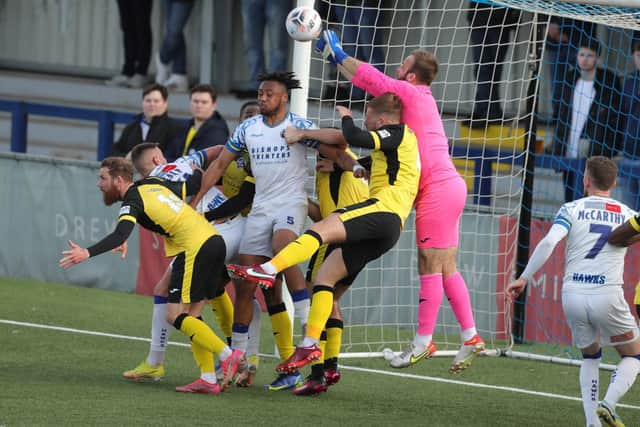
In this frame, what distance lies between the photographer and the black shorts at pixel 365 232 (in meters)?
9.02

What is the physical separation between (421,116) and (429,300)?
132 centimetres

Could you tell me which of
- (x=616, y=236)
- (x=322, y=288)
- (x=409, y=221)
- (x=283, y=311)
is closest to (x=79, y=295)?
(x=409, y=221)

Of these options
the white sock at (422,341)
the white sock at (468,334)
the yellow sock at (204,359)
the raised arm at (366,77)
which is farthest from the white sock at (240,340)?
the raised arm at (366,77)

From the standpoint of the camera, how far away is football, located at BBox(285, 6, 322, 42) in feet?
31.8

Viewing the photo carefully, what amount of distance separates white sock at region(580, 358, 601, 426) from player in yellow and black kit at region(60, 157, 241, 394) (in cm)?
232

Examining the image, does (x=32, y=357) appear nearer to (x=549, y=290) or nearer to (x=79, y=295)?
(x=79, y=295)

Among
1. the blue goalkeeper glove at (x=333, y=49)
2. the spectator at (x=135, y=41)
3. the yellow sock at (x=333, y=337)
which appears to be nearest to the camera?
the blue goalkeeper glove at (x=333, y=49)

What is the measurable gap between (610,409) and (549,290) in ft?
14.7

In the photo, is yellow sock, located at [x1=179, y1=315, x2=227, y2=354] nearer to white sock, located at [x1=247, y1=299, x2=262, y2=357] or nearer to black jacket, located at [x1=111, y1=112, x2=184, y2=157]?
white sock, located at [x1=247, y1=299, x2=262, y2=357]

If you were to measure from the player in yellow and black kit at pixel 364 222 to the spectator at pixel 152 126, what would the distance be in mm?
4524

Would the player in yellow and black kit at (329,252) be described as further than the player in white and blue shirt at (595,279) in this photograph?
Yes

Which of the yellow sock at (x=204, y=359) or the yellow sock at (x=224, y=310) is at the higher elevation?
the yellow sock at (x=224, y=310)

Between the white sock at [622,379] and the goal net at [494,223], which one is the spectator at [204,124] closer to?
the goal net at [494,223]

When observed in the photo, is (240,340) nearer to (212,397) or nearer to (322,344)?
(322,344)
